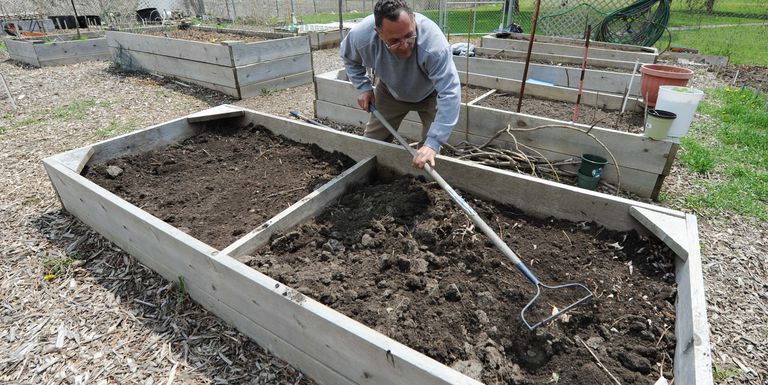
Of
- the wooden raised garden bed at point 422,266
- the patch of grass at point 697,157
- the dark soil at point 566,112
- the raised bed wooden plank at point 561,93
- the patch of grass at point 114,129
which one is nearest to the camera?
the wooden raised garden bed at point 422,266

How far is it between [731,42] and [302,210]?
48.4 ft

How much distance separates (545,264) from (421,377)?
1.12 m

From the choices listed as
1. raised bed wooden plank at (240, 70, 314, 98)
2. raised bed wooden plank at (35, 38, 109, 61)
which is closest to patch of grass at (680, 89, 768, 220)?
raised bed wooden plank at (240, 70, 314, 98)

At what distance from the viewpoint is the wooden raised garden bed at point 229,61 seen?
20.5 ft

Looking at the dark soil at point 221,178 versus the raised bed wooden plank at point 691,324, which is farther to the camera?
the dark soil at point 221,178

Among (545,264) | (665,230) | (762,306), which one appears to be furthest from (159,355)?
(762,306)

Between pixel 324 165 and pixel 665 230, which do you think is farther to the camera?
pixel 324 165

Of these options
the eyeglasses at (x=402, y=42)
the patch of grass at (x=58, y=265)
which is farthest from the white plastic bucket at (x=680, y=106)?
the patch of grass at (x=58, y=265)

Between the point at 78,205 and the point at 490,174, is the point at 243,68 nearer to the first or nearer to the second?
the point at 78,205

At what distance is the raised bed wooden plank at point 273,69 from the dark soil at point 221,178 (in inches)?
103

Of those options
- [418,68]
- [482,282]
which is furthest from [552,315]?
[418,68]

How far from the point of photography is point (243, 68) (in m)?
6.27

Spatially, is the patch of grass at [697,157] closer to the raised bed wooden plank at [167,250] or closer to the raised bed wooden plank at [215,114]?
the raised bed wooden plank at [167,250]

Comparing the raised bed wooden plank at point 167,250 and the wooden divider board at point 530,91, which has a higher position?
the wooden divider board at point 530,91
